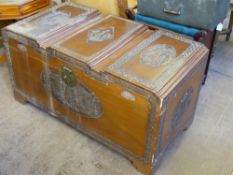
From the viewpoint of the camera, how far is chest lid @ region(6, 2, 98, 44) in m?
1.83

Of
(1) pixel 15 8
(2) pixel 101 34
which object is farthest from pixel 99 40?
(1) pixel 15 8

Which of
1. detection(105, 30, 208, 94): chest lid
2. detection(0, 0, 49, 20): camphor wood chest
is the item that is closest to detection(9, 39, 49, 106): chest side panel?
detection(0, 0, 49, 20): camphor wood chest

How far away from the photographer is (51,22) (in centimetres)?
195

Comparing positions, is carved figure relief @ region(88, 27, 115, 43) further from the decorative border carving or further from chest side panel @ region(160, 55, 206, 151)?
chest side panel @ region(160, 55, 206, 151)

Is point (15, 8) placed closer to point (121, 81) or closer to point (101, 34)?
point (101, 34)

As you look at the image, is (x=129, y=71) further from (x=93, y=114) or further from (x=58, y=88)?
(x=58, y=88)

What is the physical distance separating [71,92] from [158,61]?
0.53 m

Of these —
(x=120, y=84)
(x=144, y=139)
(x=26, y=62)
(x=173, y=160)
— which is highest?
(x=120, y=84)

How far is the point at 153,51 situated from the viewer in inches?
65.9

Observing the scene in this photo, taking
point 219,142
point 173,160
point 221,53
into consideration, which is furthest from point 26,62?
point 221,53

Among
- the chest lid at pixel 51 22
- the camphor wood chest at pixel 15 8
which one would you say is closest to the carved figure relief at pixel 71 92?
the chest lid at pixel 51 22

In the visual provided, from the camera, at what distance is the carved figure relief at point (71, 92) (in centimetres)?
169

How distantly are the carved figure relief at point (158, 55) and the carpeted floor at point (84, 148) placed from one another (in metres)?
0.59

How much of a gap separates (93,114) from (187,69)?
569 mm
